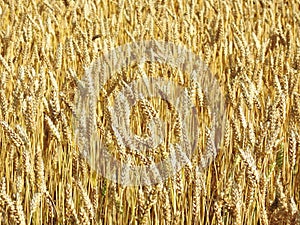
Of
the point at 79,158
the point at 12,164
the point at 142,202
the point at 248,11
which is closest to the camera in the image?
the point at 142,202

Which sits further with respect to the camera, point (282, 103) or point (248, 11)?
point (248, 11)

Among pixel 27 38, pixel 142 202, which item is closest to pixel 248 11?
pixel 27 38

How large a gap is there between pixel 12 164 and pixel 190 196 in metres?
0.49

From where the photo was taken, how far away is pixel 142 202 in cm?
101

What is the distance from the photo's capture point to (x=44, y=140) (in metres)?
1.70

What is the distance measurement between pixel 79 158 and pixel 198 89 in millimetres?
404

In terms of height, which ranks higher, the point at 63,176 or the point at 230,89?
the point at 230,89

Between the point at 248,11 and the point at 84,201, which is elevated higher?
the point at 248,11

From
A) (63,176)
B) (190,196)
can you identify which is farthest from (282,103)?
(63,176)

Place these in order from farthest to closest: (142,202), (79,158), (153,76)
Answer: (153,76) → (79,158) → (142,202)

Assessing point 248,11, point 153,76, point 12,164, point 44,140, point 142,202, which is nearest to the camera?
point 142,202

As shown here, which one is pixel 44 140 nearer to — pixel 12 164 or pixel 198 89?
pixel 12 164

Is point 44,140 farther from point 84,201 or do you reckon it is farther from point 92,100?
point 84,201

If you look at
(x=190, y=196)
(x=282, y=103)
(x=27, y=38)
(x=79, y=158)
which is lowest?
(x=190, y=196)
